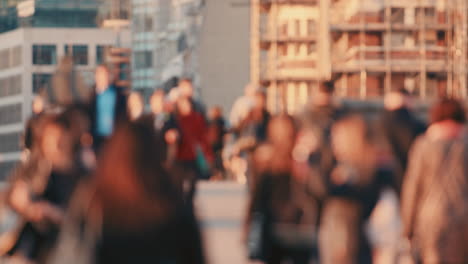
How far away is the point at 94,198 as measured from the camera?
571cm

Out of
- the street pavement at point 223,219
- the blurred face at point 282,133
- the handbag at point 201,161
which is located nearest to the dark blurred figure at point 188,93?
the handbag at point 201,161

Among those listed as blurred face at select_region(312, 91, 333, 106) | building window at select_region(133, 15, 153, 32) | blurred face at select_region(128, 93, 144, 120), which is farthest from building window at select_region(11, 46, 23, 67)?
blurred face at select_region(312, 91, 333, 106)

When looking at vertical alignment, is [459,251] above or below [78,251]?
below

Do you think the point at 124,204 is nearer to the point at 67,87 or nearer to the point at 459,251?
the point at 459,251

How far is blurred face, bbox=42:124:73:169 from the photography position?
8.54m

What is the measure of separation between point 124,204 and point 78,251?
0.49 metres

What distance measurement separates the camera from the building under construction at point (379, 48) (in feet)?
239

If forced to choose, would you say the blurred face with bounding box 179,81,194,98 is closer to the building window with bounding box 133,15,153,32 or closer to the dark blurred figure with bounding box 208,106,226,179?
the dark blurred figure with bounding box 208,106,226,179

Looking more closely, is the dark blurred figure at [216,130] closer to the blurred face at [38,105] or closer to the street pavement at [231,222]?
the street pavement at [231,222]

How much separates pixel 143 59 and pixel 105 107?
142 m

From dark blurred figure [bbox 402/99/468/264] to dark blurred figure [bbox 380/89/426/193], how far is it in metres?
5.71

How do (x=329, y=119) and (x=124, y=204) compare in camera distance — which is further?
(x=329, y=119)

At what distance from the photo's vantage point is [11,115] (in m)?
197

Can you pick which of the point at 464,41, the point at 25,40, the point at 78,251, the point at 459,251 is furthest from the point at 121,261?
the point at 25,40
